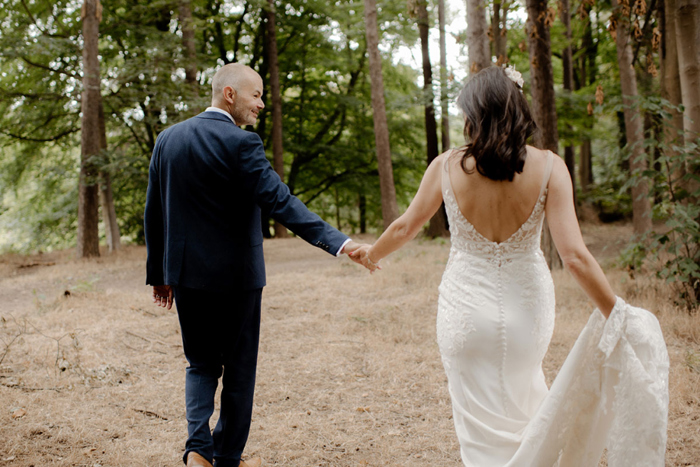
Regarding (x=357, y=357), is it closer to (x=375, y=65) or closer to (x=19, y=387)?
(x=19, y=387)

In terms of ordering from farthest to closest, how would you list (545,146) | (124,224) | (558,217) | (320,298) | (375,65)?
(124,224) < (375,65) < (545,146) < (320,298) < (558,217)

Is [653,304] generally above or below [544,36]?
below

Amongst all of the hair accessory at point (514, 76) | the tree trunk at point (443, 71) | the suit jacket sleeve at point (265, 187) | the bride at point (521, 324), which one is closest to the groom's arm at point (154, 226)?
the suit jacket sleeve at point (265, 187)

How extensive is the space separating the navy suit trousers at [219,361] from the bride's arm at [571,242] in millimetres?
1630

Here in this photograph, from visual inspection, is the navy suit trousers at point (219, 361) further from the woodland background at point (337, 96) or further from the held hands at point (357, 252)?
the woodland background at point (337, 96)

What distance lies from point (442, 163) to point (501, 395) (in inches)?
46.3

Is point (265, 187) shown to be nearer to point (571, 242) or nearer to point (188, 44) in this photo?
point (571, 242)

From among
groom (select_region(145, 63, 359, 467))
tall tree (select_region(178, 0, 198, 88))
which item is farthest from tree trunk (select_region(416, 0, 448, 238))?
groom (select_region(145, 63, 359, 467))

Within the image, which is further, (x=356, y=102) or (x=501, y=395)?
(x=356, y=102)

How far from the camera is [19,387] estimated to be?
14.9 ft

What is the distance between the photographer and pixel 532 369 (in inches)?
106

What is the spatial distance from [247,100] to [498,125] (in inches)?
55.9

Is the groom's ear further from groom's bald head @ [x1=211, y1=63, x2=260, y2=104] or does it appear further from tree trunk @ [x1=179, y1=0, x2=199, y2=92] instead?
tree trunk @ [x1=179, y1=0, x2=199, y2=92]

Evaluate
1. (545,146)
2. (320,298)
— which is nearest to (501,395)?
(320,298)
